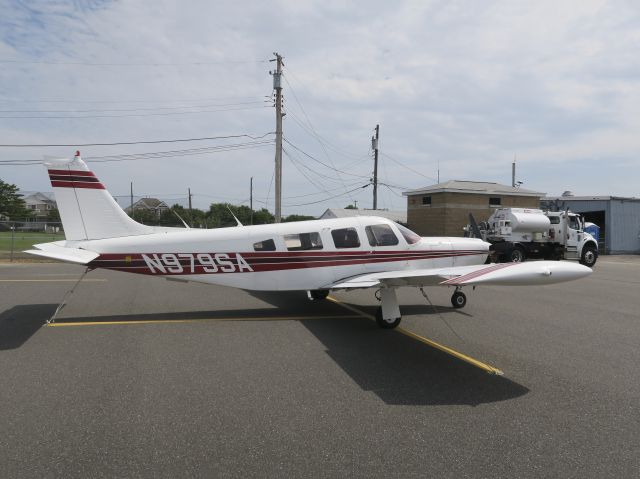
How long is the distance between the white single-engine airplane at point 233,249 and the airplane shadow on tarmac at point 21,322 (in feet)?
4.44

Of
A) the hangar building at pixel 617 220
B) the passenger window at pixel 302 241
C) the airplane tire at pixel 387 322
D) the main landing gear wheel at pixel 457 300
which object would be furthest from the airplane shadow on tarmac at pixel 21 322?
the hangar building at pixel 617 220

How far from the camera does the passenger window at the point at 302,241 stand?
27.2 ft

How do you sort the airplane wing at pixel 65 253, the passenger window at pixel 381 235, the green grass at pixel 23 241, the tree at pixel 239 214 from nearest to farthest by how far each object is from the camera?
the airplane wing at pixel 65 253 → the passenger window at pixel 381 235 → the green grass at pixel 23 241 → the tree at pixel 239 214

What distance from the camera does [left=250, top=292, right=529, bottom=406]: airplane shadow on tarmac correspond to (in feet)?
15.6

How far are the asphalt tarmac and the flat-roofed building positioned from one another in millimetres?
27330

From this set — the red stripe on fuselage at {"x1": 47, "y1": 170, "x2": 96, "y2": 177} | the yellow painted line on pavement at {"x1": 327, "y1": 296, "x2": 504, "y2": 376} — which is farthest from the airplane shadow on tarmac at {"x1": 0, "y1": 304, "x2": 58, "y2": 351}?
the yellow painted line on pavement at {"x1": 327, "y1": 296, "x2": 504, "y2": 376}

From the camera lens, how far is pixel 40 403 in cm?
439

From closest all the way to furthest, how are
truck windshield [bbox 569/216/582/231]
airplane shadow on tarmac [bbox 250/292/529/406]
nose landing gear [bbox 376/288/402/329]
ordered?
airplane shadow on tarmac [bbox 250/292/529/406] → nose landing gear [bbox 376/288/402/329] → truck windshield [bbox 569/216/582/231]

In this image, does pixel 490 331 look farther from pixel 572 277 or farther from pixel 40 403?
pixel 40 403

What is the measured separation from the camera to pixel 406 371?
553 centimetres

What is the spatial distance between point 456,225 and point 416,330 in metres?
29.7

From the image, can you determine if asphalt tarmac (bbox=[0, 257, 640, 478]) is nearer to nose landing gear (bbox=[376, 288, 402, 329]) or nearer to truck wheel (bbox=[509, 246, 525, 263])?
nose landing gear (bbox=[376, 288, 402, 329])

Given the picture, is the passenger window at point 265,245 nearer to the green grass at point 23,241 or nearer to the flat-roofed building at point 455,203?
the green grass at point 23,241

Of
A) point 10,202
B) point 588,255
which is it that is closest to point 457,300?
point 588,255
